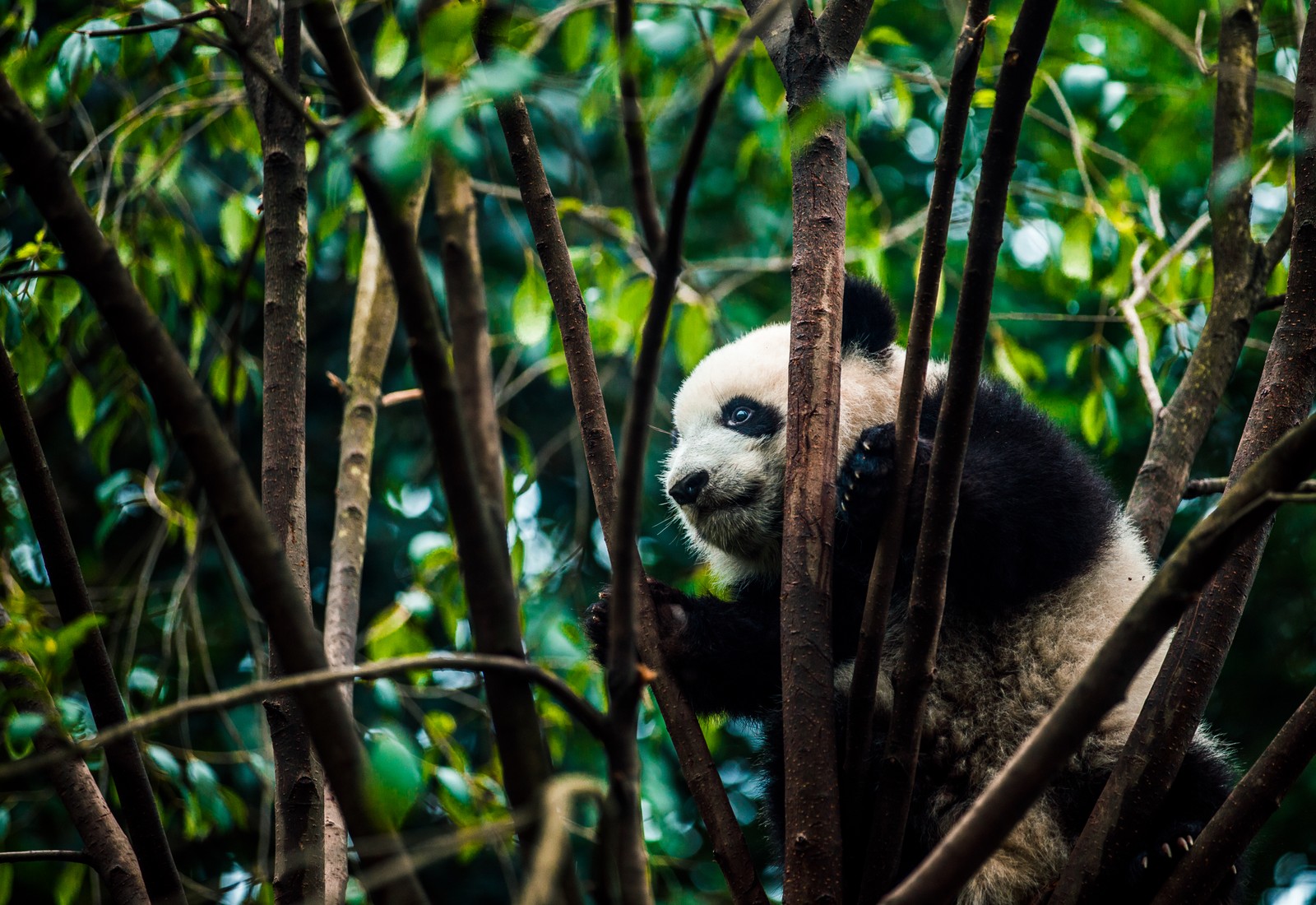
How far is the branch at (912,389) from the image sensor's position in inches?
67.7

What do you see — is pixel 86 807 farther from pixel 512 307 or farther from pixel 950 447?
pixel 512 307

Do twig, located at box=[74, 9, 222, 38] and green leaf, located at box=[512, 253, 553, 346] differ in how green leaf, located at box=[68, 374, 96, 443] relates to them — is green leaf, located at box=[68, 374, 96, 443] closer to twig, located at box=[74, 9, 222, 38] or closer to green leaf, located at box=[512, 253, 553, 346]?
twig, located at box=[74, 9, 222, 38]

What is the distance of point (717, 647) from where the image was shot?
289 centimetres

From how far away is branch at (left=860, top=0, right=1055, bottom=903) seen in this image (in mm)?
1574

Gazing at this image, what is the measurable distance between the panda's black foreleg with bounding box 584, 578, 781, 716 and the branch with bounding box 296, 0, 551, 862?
1.48 m

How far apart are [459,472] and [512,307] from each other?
281cm

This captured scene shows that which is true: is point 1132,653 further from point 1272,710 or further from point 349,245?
point 1272,710

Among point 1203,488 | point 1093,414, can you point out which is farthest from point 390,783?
point 1093,414

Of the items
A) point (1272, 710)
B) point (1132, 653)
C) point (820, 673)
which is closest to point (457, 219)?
point (1132, 653)

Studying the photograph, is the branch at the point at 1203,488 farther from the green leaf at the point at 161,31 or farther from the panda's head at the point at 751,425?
the green leaf at the point at 161,31

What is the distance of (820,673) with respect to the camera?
1.89 metres

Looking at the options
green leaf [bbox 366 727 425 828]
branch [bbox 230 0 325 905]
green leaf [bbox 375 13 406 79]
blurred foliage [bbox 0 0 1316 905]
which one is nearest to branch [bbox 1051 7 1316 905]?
blurred foliage [bbox 0 0 1316 905]

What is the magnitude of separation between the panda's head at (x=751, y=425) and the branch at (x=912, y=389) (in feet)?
3.63

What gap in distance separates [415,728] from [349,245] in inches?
129
